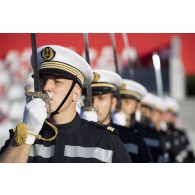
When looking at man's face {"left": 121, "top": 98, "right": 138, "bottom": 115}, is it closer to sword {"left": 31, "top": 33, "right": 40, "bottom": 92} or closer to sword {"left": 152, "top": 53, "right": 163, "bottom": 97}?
sword {"left": 152, "top": 53, "right": 163, "bottom": 97}

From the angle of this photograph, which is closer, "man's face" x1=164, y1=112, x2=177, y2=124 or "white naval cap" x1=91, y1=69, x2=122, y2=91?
"white naval cap" x1=91, y1=69, x2=122, y2=91

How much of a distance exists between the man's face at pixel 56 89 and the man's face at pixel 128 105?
2.20 meters

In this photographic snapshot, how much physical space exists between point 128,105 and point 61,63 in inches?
88.2

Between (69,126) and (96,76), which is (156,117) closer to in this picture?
(96,76)

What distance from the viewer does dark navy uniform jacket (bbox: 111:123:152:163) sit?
234 inches

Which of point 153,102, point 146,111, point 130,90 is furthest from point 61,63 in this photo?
point 153,102

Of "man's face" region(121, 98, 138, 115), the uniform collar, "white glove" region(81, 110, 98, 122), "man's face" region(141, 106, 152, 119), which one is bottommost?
the uniform collar

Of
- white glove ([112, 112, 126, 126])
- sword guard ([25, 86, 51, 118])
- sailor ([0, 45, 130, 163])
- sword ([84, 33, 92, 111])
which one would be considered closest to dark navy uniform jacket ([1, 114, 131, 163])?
sailor ([0, 45, 130, 163])

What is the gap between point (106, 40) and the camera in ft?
19.9

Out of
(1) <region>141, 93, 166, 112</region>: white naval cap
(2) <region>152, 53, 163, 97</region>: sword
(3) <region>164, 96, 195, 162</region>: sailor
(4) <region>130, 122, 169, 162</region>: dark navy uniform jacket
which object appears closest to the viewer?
(4) <region>130, 122, 169, 162</region>: dark navy uniform jacket

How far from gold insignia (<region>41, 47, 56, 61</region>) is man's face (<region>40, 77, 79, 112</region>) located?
15 centimetres
